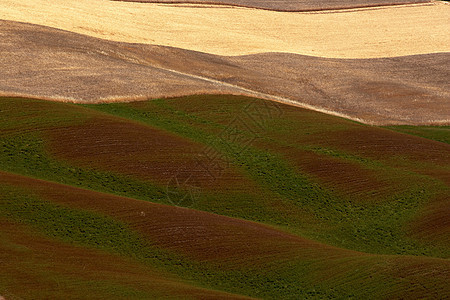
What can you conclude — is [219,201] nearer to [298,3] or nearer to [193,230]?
[193,230]

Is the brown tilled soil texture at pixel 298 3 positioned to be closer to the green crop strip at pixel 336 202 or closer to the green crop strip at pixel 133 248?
the green crop strip at pixel 336 202

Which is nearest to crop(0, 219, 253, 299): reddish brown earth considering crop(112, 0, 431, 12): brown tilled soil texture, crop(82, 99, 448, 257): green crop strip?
crop(82, 99, 448, 257): green crop strip

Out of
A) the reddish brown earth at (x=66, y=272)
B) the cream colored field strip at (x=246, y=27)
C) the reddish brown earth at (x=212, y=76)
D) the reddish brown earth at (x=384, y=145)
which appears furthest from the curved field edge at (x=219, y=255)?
the cream colored field strip at (x=246, y=27)

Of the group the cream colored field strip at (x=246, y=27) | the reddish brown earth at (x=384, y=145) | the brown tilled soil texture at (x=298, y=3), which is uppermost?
the brown tilled soil texture at (x=298, y=3)

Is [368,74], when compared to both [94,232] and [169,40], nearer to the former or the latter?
[169,40]

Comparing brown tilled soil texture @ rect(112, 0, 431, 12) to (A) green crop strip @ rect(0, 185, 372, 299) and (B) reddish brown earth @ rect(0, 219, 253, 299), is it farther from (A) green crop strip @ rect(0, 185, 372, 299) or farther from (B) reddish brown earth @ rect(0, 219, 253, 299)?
(B) reddish brown earth @ rect(0, 219, 253, 299)

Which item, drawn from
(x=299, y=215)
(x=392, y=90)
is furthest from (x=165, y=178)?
(x=392, y=90)

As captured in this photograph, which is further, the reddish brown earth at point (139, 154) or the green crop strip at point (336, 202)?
the reddish brown earth at point (139, 154)
